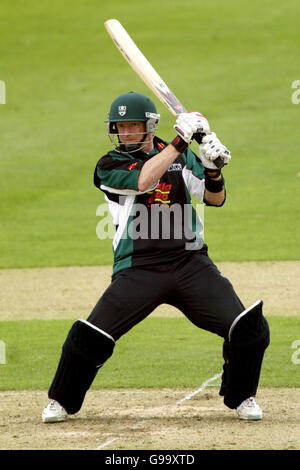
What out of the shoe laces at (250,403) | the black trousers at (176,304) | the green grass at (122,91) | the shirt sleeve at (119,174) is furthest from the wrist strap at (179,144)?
the green grass at (122,91)

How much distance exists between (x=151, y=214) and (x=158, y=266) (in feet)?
1.06

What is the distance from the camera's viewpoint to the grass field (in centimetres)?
649

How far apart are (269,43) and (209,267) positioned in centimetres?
1791

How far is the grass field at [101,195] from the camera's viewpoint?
21.3ft

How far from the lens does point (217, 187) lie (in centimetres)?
577

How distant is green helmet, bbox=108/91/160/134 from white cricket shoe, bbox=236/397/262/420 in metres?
1.79

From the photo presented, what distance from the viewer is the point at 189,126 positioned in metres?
5.45

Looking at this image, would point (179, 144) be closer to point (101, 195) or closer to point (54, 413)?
point (54, 413)

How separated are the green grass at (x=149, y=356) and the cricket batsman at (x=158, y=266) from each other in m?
1.14

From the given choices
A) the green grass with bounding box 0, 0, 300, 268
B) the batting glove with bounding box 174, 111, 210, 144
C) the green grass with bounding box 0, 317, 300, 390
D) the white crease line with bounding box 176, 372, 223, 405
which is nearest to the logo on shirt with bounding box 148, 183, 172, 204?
the batting glove with bounding box 174, 111, 210, 144

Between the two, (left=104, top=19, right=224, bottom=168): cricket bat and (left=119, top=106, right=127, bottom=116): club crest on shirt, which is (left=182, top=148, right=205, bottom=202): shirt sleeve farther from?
(left=119, top=106, right=127, bottom=116): club crest on shirt
